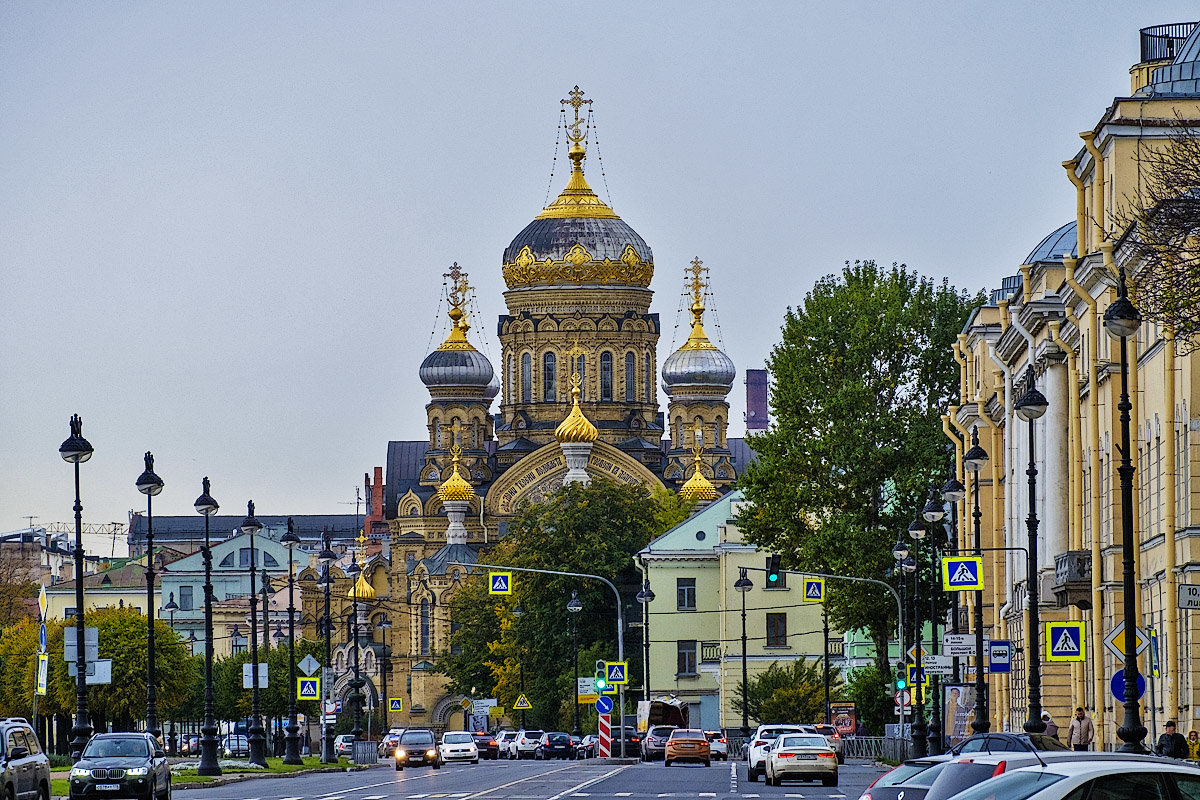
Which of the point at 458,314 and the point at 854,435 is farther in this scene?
the point at 458,314

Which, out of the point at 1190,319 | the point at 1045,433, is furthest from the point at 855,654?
the point at 1190,319

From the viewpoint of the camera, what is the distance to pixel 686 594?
102 m

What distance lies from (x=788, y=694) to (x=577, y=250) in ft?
220

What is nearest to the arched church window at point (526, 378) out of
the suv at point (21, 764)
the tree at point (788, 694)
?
the tree at point (788, 694)

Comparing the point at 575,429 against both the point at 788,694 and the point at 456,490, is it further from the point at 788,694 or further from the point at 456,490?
the point at 788,694

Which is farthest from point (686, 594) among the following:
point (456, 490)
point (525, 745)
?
point (456, 490)

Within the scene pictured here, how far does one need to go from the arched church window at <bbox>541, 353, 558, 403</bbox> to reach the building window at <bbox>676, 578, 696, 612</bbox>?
49725 millimetres

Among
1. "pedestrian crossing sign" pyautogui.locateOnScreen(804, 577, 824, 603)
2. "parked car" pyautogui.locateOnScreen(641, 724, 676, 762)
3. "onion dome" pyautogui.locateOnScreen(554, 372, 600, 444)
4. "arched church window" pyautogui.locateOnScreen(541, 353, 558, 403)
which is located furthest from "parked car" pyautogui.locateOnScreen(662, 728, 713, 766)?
"arched church window" pyautogui.locateOnScreen(541, 353, 558, 403)

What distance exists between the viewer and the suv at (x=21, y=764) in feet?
93.9

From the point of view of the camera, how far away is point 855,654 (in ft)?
311

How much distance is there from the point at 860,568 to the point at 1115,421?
28111 millimetres

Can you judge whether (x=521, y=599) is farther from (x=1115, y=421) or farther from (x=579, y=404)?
(x=1115, y=421)

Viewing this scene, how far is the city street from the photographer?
3866cm

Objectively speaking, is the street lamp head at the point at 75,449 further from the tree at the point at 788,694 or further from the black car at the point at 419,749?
the tree at the point at 788,694
